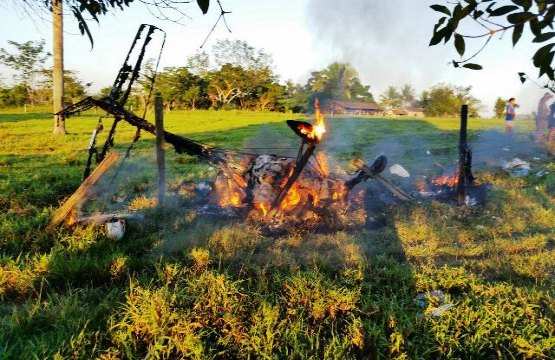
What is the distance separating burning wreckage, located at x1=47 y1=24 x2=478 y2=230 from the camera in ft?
23.2

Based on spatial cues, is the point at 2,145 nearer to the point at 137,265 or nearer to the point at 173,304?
the point at 137,265

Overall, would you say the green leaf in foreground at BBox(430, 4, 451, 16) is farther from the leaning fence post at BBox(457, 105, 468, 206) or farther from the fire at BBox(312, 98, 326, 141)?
the leaning fence post at BBox(457, 105, 468, 206)

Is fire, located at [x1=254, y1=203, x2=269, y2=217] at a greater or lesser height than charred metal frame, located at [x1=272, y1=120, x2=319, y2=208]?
lesser

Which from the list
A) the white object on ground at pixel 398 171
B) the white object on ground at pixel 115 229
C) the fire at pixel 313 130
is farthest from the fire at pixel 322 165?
the white object on ground at pixel 115 229

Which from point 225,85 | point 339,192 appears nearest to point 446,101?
point 225,85

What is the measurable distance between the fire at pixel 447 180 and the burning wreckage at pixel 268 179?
159 cm

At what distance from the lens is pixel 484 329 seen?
3.64 metres

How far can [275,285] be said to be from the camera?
183 inches

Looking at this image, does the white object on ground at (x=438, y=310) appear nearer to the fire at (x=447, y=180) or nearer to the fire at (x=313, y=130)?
the fire at (x=313, y=130)

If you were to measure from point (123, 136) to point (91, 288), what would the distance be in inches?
619

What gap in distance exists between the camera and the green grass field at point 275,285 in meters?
3.50

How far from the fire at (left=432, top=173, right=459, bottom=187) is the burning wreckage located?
5.20 feet

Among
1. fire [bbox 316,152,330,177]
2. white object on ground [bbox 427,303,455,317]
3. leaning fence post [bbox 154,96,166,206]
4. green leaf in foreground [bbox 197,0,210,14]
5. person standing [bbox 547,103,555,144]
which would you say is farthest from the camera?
person standing [bbox 547,103,555,144]

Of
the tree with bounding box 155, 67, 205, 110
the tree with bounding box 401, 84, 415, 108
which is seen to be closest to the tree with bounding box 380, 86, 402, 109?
the tree with bounding box 401, 84, 415, 108
